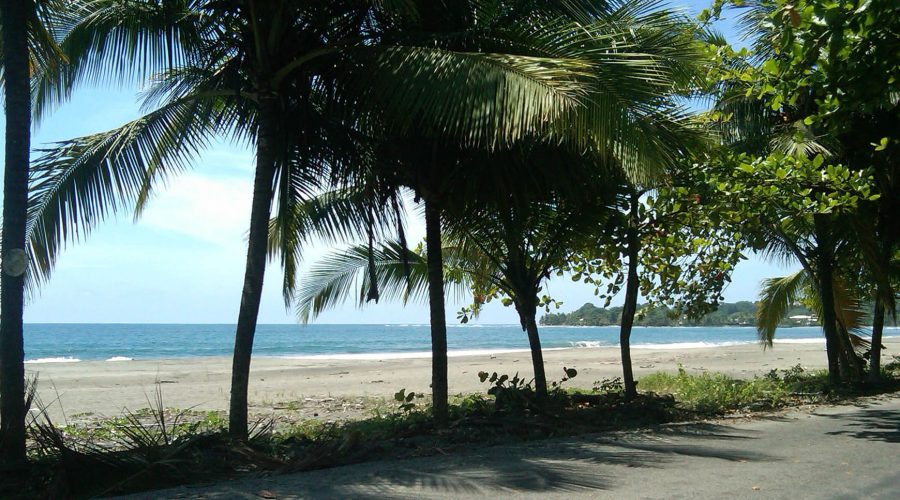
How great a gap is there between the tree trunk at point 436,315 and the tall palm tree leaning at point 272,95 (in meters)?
0.11

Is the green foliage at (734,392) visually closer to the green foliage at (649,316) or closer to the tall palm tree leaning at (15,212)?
the green foliage at (649,316)

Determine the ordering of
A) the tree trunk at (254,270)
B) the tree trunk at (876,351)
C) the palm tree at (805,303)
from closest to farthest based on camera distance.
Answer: the tree trunk at (254,270)
the tree trunk at (876,351)
the palm tree at (805,303)

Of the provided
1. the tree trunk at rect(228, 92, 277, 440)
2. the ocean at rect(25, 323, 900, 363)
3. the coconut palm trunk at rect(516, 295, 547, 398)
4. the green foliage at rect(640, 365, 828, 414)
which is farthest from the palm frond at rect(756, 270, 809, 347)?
the ocean at rect(25, 323, 900, 363)

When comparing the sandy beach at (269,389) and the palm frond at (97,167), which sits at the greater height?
the palm frond at (97,167)

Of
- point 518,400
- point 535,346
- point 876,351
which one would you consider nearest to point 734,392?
point 535,346

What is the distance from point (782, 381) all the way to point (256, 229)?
10.3 metres

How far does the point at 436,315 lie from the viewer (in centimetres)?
875

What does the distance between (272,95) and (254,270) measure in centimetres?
182

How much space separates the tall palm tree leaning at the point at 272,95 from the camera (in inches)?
256

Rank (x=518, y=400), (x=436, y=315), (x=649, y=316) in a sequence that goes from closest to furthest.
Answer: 1. (x=436, y=315)
2. (x=518, y=400)
3. (x=649, y=316)

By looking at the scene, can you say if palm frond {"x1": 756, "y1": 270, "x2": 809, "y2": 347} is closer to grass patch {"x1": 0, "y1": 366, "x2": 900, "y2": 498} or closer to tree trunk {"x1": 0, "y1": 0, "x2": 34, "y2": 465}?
grass patch {"x1": 0, "y1": 366, "x2": 900, "y2": 498}

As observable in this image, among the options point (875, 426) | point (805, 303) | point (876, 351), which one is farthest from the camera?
point (805, 303)

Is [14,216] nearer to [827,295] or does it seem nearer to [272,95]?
[272,95]

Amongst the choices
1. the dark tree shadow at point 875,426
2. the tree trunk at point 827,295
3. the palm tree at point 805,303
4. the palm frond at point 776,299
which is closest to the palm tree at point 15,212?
the dark tree shadow at point 875,426
